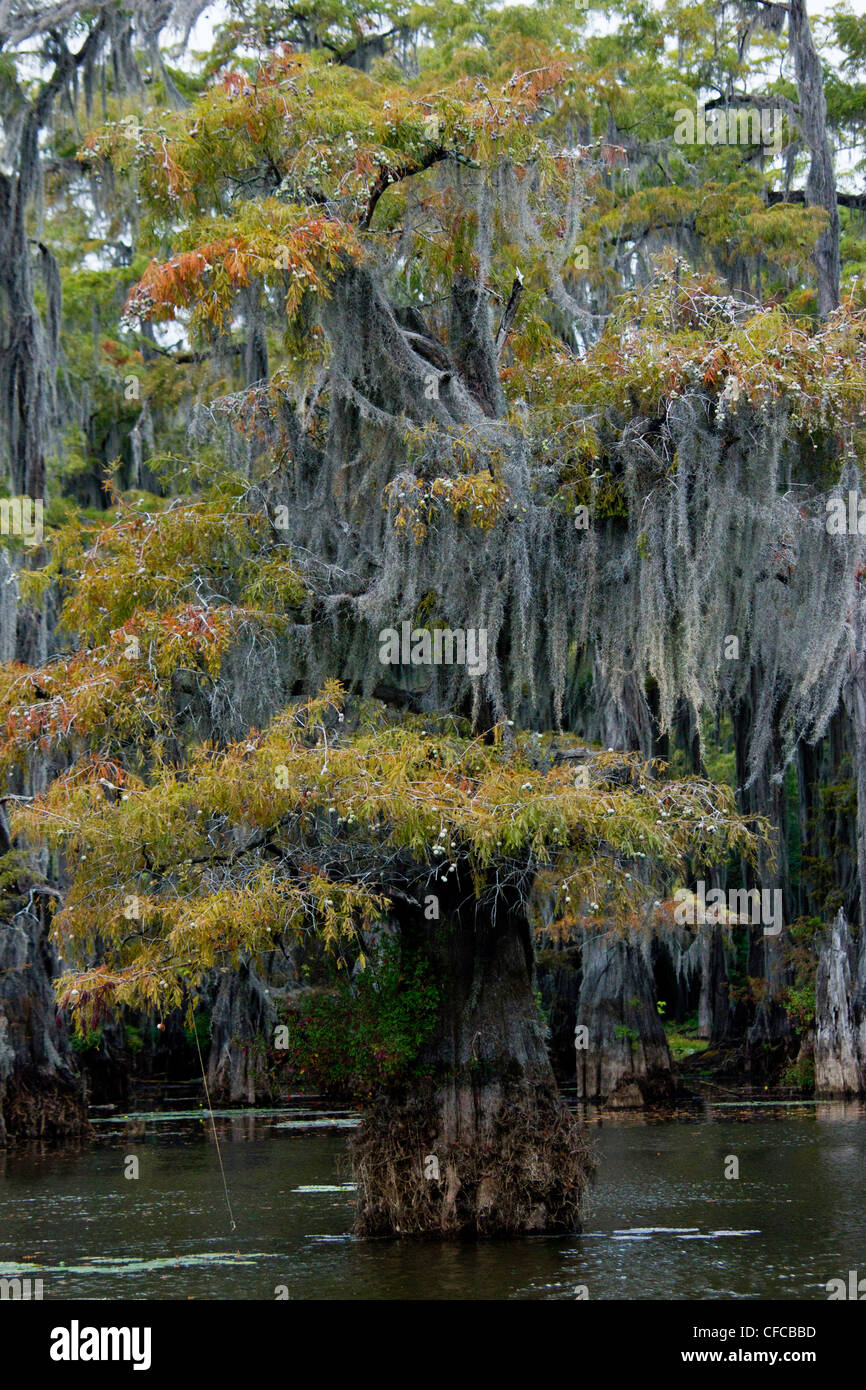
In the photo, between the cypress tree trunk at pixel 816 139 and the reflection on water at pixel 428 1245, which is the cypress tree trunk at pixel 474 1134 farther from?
the cypress tree trunk at pixel 816 139

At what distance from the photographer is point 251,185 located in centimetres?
1154

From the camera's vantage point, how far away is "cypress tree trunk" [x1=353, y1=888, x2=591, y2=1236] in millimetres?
10750

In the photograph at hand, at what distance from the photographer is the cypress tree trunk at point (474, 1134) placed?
1075 centimetres

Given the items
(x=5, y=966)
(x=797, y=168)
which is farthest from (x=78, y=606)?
(x=797, y=168)

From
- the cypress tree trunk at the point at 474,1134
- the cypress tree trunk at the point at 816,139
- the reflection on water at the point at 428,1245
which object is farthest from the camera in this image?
the cypress tree trunk at the point at 816,139

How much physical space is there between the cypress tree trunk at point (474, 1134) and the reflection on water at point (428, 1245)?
1.00 ft

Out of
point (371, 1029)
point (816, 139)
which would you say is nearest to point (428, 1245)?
point (371, 1029)

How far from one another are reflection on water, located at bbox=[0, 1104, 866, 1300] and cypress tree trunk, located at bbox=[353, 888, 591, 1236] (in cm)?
31

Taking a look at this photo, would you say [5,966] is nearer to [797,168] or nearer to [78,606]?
[78,606]

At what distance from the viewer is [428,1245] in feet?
34.2

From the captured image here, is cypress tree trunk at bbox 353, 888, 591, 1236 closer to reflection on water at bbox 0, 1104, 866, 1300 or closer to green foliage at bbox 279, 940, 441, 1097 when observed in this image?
green foliage at bbox 279, 940, 441, 1097

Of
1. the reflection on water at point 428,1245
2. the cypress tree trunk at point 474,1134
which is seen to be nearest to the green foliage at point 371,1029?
the cypress tree trunk at point 474,1134

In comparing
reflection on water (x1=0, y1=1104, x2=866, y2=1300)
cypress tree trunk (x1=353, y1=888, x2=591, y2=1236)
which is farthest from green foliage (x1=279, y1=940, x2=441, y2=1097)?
reflection on water (x1=0, y1=1104, x2=866, y2=1300)

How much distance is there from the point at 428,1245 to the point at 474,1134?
2.68ft
